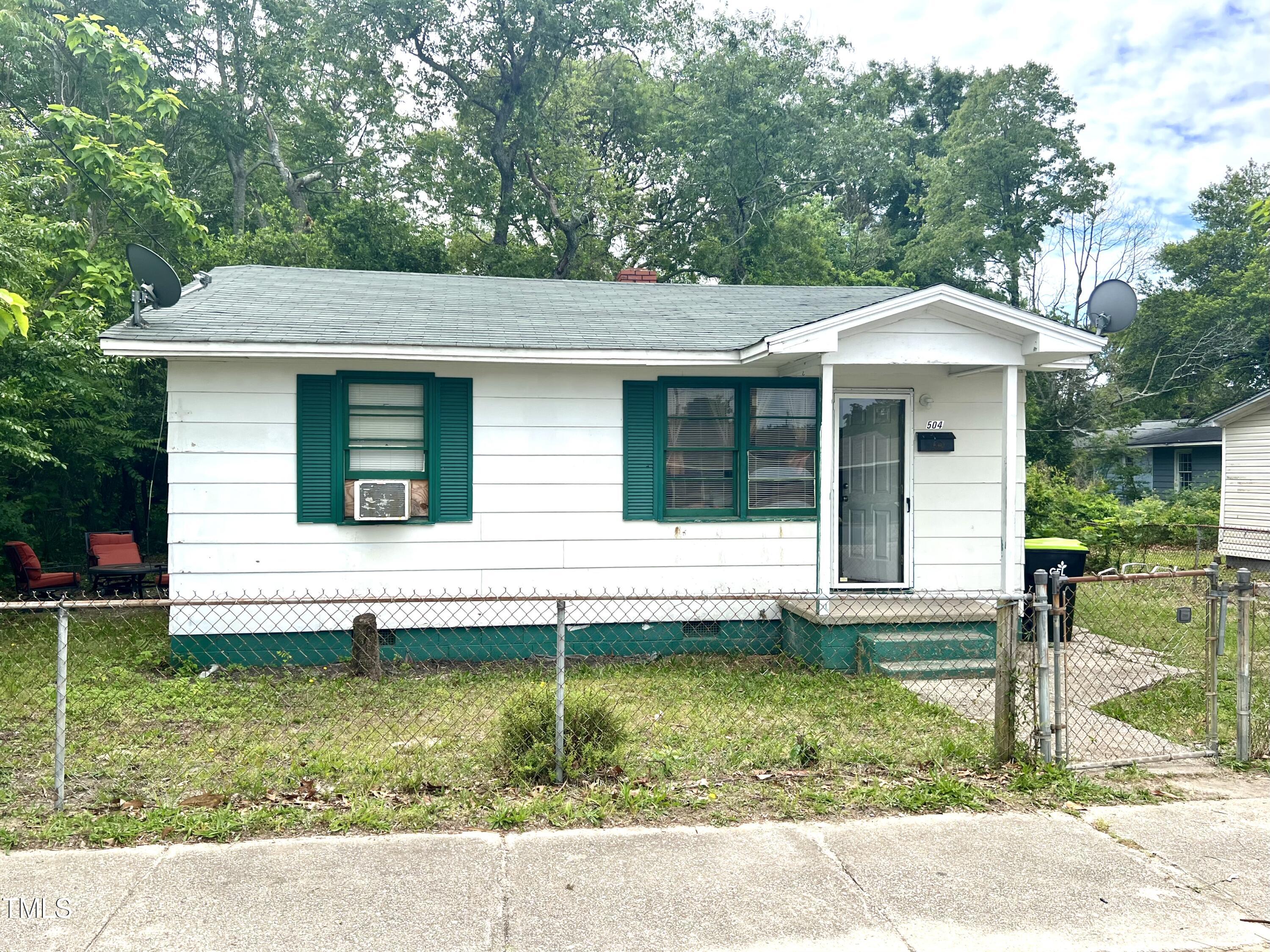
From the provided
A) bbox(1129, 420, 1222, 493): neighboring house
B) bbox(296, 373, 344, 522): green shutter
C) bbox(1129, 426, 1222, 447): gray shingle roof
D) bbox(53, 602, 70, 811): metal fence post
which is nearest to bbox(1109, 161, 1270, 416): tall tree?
bbox(1129, 420, 1222, 493): neighboring house

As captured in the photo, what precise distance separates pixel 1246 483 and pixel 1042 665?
16.9 metres

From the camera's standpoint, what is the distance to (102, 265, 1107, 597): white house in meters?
7.57

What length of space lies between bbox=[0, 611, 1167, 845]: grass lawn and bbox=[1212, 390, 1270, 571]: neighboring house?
44.8 ft

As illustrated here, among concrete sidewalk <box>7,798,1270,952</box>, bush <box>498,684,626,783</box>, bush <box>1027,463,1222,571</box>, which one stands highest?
bush <box>1027,463,1222,571</box>

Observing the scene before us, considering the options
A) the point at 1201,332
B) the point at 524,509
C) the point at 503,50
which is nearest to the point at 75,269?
the point at 524,509

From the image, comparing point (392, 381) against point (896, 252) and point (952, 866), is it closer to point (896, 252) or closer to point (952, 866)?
point (952, 866)

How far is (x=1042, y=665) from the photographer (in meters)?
4.71

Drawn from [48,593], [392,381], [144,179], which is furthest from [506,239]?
[392,381]

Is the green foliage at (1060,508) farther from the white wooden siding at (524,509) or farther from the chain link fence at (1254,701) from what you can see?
the chain link fence at (1254,701)

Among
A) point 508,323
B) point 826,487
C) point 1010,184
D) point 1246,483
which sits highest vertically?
point 1010,184

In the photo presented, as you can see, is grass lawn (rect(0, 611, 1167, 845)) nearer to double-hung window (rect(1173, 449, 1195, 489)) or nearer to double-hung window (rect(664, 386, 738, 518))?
double-hung window (rect(664, 386, 738, 518))

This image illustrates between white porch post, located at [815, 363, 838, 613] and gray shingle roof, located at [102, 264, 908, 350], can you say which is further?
white porch post, located at [815, 363, 838, 613]

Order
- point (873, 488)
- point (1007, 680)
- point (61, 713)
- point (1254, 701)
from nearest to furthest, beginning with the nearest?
point (61, 713) < point (1007, 680) < point (1254, 701) < point (873, 488)

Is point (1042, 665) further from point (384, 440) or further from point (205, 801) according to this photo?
point (384, 440)
